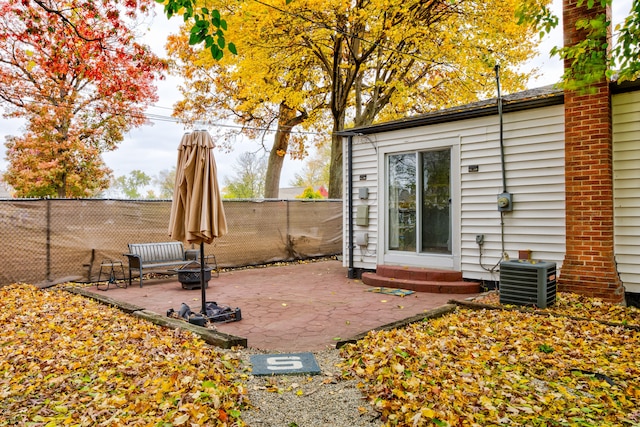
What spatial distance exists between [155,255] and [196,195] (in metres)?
3.95

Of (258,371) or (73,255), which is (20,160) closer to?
(73,255)

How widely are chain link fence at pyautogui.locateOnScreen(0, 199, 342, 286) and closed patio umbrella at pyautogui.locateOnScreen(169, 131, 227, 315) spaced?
398cm

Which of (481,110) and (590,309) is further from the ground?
(481,110)

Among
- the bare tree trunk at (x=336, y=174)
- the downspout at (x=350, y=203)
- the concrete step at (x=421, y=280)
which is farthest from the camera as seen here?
the bare tree trunk at (x=336, y=174)

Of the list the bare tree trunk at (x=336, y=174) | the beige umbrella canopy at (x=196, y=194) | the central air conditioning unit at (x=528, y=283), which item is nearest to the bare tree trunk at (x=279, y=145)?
the bare tree trunk at (x=336, y=174)

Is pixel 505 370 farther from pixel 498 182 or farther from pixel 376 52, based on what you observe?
pixel 376 52

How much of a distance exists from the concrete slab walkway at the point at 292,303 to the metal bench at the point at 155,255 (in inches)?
15.6

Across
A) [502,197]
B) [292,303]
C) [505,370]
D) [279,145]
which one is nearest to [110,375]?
[505,370]

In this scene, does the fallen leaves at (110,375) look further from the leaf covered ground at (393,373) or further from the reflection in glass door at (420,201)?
the reflection in glass door at (420,201)

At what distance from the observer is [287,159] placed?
20375 mm

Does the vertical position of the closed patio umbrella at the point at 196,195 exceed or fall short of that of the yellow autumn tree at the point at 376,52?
it falls short

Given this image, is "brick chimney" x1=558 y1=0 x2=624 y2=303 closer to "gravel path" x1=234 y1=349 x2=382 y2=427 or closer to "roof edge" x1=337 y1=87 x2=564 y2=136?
"roof edge" x1=337 y1=87 x2=564 y2=136

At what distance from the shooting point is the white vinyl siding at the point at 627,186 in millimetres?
5648

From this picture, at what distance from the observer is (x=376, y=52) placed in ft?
45.1
